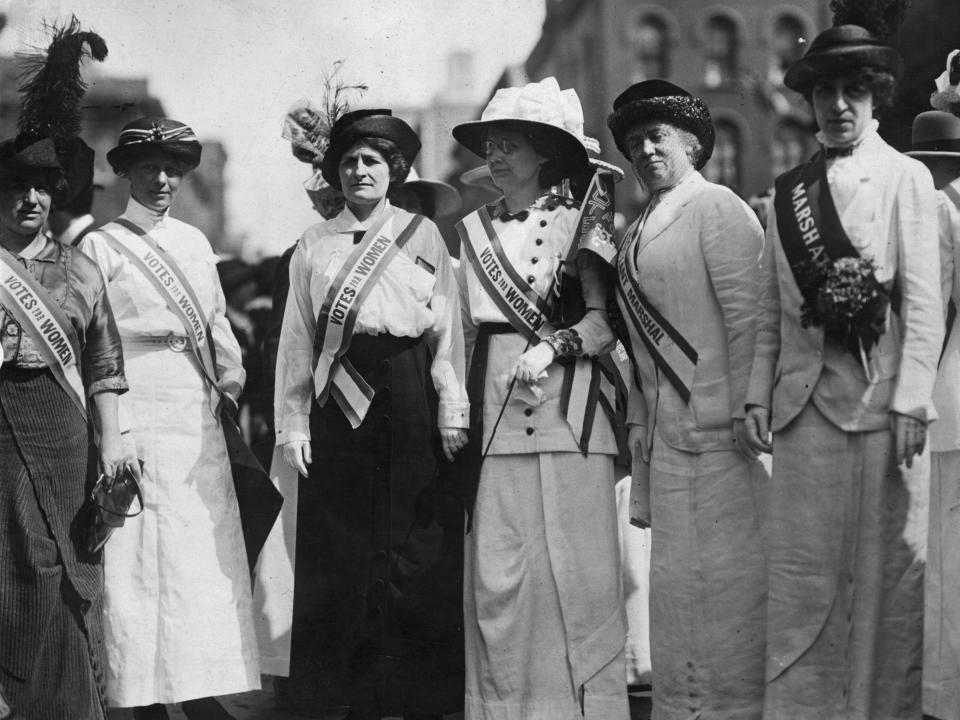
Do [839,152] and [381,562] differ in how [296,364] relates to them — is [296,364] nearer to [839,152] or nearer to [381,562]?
[381,562]

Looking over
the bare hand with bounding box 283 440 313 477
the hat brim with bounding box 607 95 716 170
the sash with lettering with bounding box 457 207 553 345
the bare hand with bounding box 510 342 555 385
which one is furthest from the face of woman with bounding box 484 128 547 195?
the bare hand with bounding box 283 440 313 477

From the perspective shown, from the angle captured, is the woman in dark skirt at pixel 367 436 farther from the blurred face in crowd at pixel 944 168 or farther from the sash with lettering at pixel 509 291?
the blurred face in crowd at pixel 944 168

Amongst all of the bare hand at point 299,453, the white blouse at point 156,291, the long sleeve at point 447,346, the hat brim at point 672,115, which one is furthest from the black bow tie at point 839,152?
the white blouse at point 156,291

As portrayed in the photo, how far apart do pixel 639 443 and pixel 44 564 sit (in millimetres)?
2352

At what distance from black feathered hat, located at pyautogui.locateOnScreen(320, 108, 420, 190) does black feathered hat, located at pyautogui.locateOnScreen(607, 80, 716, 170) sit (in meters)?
0.96

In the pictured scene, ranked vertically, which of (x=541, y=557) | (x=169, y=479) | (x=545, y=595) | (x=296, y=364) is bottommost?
(x=545, y=595)

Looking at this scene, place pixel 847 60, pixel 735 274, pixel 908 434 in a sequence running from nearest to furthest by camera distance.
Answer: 1. pixel 908 434
2. pixel 847 60
3. pixel 735 274

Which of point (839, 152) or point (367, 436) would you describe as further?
point (367, 436)

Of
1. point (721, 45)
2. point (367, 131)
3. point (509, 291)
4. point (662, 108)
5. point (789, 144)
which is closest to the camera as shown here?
point (662, 108)

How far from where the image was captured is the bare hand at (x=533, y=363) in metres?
4.92

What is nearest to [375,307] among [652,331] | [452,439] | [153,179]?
[452,439]

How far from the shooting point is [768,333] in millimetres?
4586

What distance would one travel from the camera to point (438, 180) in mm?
7152

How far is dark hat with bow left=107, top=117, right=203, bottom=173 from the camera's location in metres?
5.76
